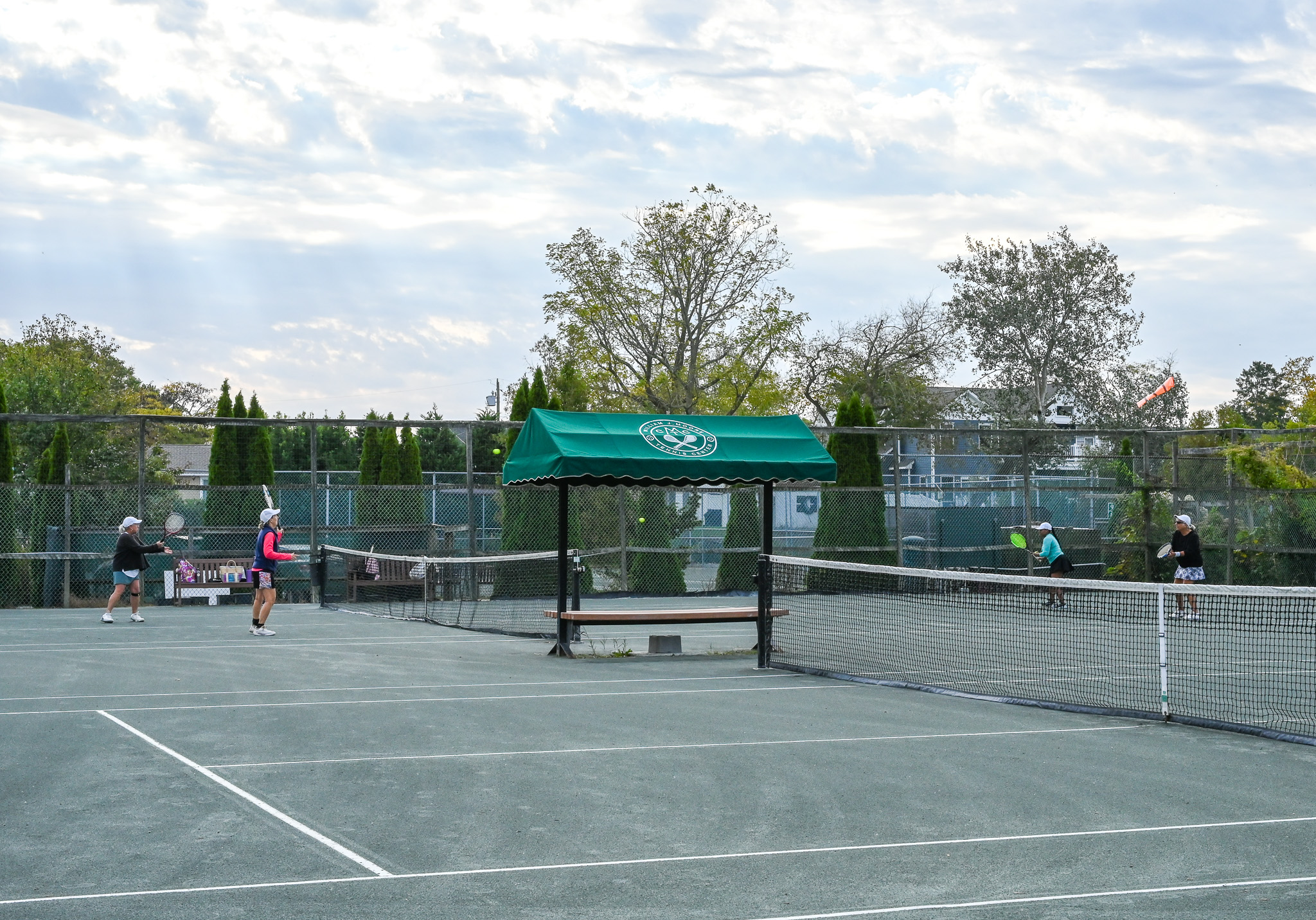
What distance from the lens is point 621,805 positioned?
7336mm

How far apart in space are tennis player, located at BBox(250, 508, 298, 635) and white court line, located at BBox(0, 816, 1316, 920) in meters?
11.5

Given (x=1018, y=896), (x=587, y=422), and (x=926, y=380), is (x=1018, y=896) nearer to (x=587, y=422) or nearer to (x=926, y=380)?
(x=587, y=422)

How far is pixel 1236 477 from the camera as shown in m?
25.2

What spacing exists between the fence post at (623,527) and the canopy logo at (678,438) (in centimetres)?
830

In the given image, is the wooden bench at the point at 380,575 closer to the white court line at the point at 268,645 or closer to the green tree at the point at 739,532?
the green tree at the point at 739,532

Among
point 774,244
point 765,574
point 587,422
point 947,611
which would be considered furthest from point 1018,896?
point 774,244

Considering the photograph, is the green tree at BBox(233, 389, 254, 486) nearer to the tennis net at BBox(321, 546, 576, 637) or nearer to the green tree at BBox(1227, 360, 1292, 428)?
the tennis net at BBox(321, 546, 576, 637)

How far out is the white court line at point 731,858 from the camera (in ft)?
18.3

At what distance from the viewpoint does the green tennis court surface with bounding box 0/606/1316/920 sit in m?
5.62

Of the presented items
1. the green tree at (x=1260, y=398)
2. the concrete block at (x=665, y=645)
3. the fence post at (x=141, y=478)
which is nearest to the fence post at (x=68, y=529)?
the fence post at (x=141, y=478)

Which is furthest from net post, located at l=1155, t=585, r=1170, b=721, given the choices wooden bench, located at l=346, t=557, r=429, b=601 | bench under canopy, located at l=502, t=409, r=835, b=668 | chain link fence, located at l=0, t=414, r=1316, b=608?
wooden bench, located at l=346, t=557, r=429, b=601

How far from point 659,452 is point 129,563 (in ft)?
27.4

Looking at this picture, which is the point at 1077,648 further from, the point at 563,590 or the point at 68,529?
the point at 68,529

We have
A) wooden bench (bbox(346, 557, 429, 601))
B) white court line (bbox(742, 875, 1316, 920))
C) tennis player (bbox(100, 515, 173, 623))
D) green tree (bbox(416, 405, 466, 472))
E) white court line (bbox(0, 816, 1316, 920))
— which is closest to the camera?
white court line (bbox(742, 875, 1316, 920))
